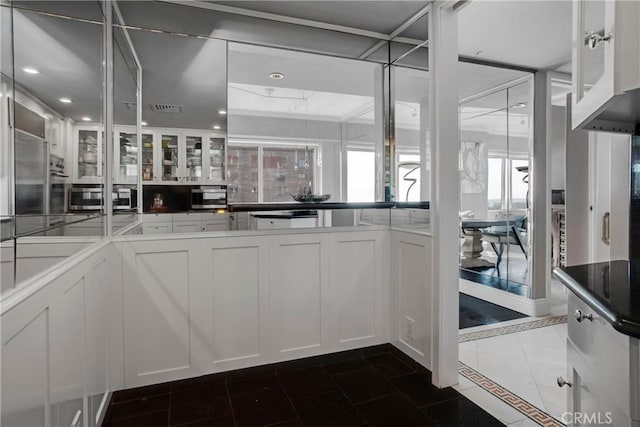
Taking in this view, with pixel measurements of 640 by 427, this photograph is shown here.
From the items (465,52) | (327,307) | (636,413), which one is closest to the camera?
(636,413)

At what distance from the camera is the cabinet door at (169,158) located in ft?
7.38

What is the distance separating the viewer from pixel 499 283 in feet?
13.4

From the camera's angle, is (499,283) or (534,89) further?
(499,283)

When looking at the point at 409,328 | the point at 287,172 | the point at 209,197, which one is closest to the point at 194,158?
the point at 209,197

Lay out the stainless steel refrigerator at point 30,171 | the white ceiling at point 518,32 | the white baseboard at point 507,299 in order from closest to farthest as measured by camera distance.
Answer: the stainless steel refrigerator at point 30,171 < the white ceiling at point 518,32 < the white baseboard at point 507,299

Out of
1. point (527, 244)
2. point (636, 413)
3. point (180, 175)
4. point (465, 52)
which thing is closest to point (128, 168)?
point (180, 175)

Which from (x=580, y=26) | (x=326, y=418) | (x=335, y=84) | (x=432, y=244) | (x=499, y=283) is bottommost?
(x=326, y=418)

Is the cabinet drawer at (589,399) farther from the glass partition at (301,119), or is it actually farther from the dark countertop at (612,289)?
the glass partition at (301,119)

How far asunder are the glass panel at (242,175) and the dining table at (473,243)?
3030 millimetres

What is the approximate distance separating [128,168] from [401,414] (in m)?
2.11

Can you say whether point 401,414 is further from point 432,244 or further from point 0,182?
point 0,182

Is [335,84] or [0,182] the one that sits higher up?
[335,84]

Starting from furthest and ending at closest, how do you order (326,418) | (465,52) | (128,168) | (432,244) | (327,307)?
(465,52)
(327,307)
(432,244)
(128,168)
(326,418)

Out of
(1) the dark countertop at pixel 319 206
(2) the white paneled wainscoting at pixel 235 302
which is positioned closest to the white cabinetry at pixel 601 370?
(2) the white paneled wainscoting at pixel 235 302
